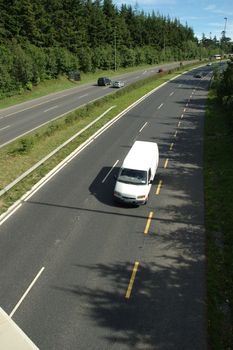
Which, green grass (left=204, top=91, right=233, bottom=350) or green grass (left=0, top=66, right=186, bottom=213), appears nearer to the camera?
green grass (left=204, top=91, right=233, bottom=350)

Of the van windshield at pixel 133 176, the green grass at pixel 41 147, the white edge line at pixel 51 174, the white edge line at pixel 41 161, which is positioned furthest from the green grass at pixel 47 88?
the van windshield at pixel 133 176

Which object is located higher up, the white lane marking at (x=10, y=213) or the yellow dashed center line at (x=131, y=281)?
the white lane marking at (x=10, y=213)

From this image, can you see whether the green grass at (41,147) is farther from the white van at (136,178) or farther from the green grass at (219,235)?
the green grass at (219,235)

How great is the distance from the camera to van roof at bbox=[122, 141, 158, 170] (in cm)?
2027

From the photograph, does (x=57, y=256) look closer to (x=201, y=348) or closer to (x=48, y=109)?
(x=201, y=348)

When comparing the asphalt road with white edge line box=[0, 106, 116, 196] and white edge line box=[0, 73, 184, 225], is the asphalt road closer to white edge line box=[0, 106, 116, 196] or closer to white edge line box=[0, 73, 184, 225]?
white edge line box=[0, 73, 184, 225]

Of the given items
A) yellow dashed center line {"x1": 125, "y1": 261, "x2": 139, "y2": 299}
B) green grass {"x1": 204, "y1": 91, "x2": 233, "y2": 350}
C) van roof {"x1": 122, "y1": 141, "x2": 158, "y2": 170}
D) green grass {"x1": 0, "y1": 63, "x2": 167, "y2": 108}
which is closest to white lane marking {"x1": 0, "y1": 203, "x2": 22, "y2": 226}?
van roof {"x1": 122, "y1": 141, "x2": 158, "y2": 170}

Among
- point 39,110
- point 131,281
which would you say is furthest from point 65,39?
point 131,281

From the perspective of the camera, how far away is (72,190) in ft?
69.4

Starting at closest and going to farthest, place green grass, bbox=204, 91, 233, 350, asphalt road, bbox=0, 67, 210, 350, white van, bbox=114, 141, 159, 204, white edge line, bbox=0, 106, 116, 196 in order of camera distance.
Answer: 1. asphalt road, bbox=0, 67, 210, 350
2. green grass, bbox=204, 91, 233, 350
3. white van, bbox=114, 141, 159, 204
4. white edge line, bbox=0, 106, 116, 196

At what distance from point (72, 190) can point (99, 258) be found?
22.6 feet

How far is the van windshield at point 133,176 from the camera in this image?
19.5 meters

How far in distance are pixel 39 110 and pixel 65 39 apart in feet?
137

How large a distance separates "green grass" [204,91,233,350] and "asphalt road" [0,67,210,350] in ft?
1.28
